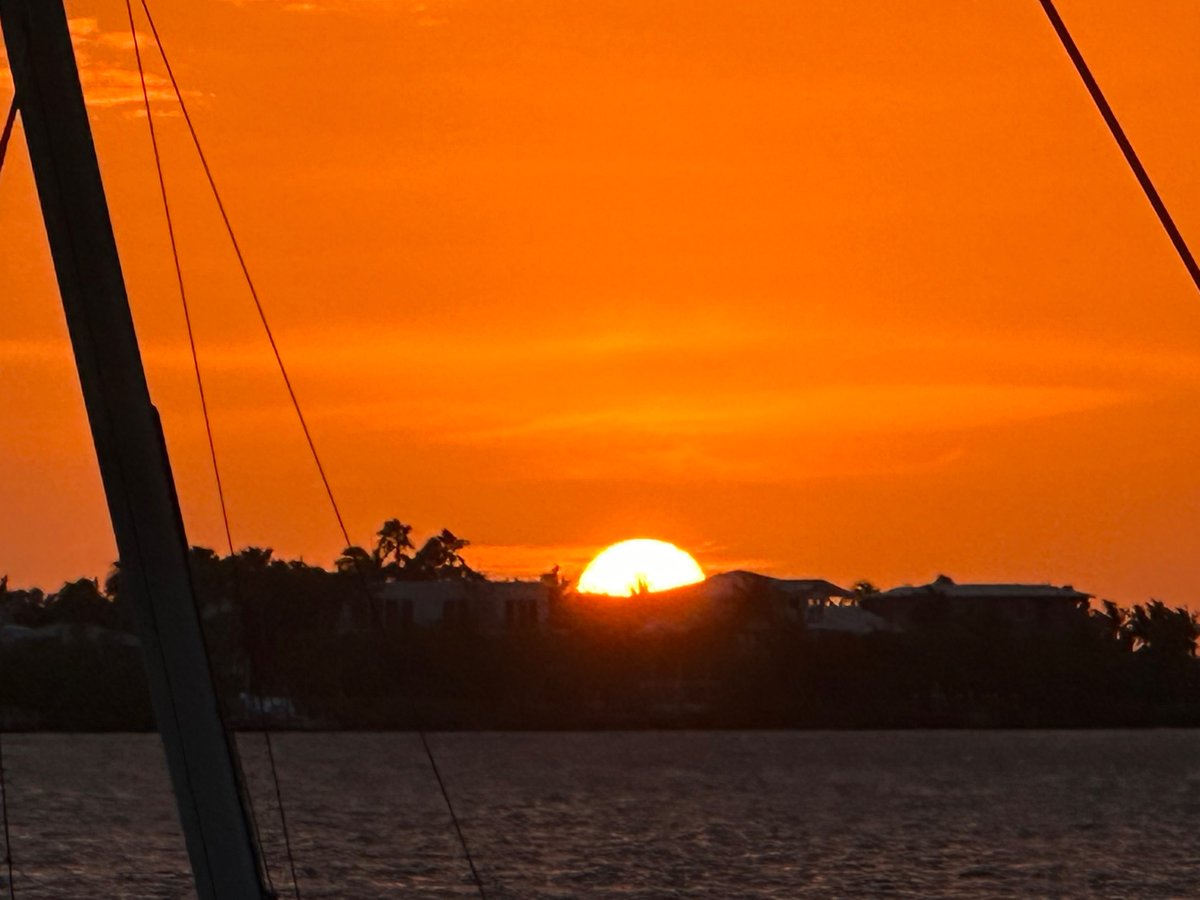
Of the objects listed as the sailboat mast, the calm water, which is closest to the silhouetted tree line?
the calm water

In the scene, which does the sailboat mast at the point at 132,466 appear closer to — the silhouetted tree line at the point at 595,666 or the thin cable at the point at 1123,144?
the thin cable at the point at 1123,144

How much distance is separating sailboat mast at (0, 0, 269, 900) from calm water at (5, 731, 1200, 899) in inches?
1525

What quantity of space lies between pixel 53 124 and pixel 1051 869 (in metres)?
51.4

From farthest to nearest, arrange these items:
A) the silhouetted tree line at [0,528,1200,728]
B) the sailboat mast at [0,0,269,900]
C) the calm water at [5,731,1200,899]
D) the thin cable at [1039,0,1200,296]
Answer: the silhouetted tree line at [0,528,1200,728] → the calm water at [5,731,1200,899] → the sailboat mast at [0,0,269,900] → the thin cable at [1039,0,1200,296]

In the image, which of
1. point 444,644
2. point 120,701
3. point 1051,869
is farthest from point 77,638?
point 1051,869

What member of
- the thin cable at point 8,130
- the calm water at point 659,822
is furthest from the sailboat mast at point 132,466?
the calm water at point 659,822

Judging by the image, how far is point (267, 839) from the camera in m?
64.5

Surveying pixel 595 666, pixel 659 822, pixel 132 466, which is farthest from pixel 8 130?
pixel 595 666

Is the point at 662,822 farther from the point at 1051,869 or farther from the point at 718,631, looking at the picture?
the point at 718,631

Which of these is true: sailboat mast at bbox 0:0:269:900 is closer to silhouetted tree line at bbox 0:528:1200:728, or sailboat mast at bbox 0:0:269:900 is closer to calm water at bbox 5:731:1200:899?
calm water at bbox 5:731:1200:899

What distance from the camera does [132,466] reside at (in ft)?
26.6

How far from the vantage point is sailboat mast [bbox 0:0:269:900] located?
7.90 metres

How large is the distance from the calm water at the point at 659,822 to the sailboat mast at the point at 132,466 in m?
38.7

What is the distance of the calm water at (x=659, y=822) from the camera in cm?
5116
